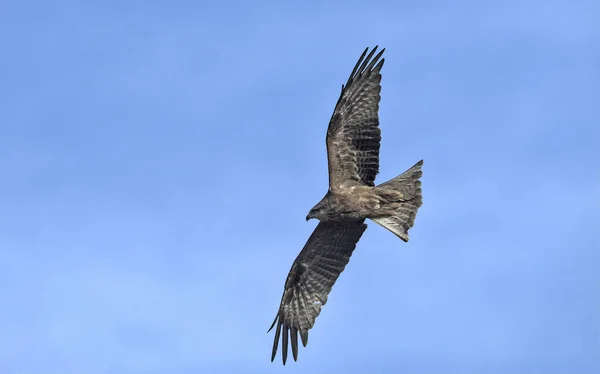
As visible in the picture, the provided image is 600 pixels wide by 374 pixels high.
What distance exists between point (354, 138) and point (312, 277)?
9.05 feet

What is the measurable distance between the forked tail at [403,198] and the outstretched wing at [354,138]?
35 cm

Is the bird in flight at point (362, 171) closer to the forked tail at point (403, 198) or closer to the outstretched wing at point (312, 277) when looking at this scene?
the forked tail at point (403, 198)

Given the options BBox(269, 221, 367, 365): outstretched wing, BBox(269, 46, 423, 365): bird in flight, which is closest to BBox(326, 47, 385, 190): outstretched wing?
BBox(269, 46, 423, 365): bird in flight

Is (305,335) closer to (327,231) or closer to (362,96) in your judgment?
(327,231)

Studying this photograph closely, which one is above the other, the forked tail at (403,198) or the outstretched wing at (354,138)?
the outstretched wing at (354,138)

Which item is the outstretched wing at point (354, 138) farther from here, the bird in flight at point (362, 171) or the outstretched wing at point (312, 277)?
the outstretched wing at point (312, 277)

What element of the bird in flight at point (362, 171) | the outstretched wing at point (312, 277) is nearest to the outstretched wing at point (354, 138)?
the bird in flight at point (362, 171)

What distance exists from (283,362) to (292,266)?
1640 millimetres

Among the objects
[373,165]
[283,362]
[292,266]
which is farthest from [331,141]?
[283,362]

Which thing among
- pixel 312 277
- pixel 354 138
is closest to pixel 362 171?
pixel 354 138

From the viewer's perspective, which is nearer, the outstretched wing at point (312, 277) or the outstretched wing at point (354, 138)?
the outstretched wing at point (354, 138)

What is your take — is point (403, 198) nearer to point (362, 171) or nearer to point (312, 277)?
point (362, 171)

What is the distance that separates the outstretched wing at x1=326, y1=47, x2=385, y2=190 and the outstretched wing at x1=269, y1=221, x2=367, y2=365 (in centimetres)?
112

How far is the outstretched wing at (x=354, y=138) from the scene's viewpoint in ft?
55.2
